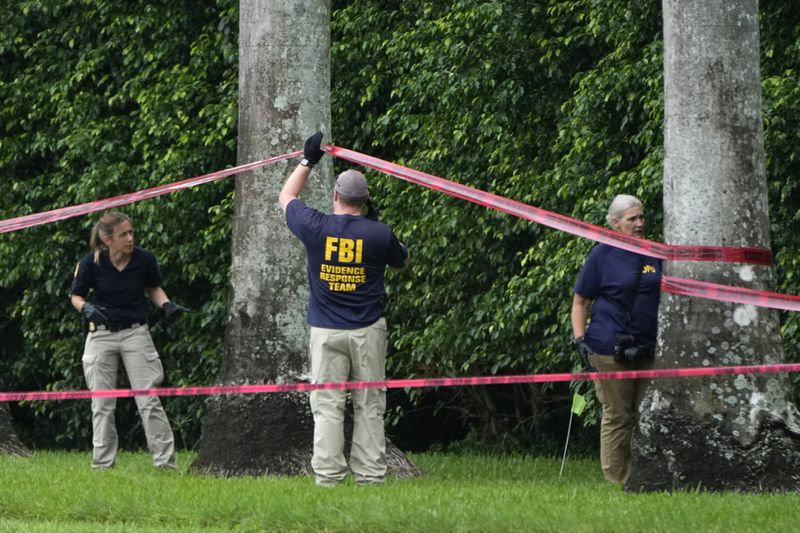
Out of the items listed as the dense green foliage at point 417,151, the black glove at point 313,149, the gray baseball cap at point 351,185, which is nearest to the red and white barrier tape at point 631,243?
the gray baseball cap at point 351,185

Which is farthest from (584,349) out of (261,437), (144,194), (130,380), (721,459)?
(130,380)

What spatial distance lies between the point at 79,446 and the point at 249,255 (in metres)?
8.63

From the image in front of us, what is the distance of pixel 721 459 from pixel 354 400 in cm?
224

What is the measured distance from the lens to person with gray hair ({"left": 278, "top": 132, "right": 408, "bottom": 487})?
29.9 feet

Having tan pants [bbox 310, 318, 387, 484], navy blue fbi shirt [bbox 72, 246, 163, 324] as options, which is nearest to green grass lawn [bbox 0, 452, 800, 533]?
tan pants [bbox 310, 318, 387, 484]

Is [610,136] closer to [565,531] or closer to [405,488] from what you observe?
[405,488]

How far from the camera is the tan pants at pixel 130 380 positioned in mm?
11102

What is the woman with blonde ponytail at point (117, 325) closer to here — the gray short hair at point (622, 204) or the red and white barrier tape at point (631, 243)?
the red and white barrier tape at point (631, 243)

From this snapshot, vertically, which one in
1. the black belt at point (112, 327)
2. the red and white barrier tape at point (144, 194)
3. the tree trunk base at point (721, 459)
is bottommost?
the tree trunk base at point (721, 459)

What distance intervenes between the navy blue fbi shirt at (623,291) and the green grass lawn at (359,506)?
3.22 ft

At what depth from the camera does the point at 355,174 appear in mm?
9266

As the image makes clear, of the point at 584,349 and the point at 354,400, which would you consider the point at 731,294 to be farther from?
the point at 354,400

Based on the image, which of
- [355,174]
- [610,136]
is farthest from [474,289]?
[355,174]

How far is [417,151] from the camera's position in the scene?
1409 cm
